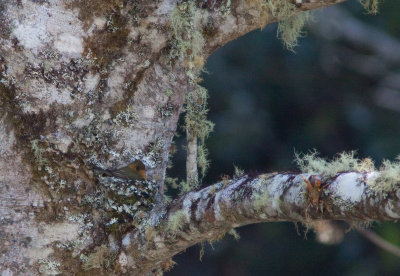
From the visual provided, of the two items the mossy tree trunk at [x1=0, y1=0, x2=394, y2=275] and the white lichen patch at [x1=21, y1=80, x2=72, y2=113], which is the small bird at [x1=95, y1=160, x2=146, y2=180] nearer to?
the mossy tree trunk at [x1=0, y1=0, x2=394, y2=275]

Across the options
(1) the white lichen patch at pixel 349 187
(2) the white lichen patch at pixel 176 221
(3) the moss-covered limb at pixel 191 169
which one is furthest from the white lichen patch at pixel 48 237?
(1) the white lichen patch at pixel 349 187

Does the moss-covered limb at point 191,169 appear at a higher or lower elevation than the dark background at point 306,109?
higher

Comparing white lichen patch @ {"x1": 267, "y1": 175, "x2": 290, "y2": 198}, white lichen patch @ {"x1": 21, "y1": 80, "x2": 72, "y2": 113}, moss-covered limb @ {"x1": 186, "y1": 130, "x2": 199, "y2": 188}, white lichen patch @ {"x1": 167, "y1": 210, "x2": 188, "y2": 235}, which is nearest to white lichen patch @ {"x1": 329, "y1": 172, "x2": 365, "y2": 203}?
white lichen patch @ {"x1": 267, "y1": 175, "x2": 290, "y2": 198}

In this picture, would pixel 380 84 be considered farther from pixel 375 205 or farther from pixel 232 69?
pixel 375 205

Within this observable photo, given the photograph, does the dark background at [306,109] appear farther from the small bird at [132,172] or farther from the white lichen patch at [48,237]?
the white lichen patch at [48,237]

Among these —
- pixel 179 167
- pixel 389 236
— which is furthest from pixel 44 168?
pixel 179 167

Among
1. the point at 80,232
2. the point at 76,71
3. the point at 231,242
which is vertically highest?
the point at 76,71
